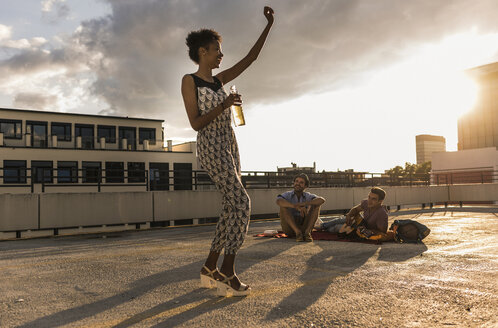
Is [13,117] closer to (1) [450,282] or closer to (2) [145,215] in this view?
(2) [145,215]

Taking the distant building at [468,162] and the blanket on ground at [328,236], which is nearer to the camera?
the blanket on ground at [328,236]

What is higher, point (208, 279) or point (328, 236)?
point (208, 279)

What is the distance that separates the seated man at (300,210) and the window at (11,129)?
31.8 metres

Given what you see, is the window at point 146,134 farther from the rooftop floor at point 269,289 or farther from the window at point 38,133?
the rooftop floor at point 269,289

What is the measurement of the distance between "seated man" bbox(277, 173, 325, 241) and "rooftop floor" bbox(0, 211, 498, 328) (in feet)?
4.45

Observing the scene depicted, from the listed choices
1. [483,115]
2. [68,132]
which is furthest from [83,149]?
[483,115]

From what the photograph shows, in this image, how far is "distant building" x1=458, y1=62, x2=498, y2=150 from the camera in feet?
386

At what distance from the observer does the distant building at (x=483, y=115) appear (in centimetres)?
11756

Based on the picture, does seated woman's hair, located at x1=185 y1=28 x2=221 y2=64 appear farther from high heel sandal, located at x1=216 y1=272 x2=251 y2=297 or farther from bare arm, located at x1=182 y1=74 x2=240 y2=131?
high heel sandal, located at x1=216 y1=272 x2=251 y2=297

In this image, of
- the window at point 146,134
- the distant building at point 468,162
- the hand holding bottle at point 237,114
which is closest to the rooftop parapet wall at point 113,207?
the hand holding bottle at point 237,114

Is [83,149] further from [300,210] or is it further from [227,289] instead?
[227,289]

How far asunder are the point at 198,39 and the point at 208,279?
81.4 inches

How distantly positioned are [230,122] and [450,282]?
2438 mm

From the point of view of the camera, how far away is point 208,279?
3719mm
